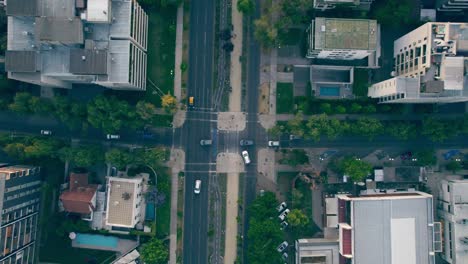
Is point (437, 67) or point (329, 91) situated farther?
point (329, 91)

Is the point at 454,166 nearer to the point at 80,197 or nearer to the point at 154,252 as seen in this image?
the point at 154,252

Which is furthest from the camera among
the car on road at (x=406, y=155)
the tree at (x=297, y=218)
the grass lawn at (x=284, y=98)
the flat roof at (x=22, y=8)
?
the car on road at (x=406, y=155)

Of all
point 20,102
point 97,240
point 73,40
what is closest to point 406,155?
point 97,240

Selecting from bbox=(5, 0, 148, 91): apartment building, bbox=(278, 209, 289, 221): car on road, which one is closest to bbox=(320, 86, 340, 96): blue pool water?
bbox=(278, 209, 289, 221): car on road

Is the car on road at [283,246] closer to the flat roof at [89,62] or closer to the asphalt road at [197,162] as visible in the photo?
the asphalt road at [197,162]

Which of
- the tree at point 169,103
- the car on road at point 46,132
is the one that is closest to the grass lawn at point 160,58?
the tree at point 169,103

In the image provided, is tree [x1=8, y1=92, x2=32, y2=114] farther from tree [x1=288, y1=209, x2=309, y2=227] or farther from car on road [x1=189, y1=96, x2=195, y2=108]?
tree [x1=288, y1=209, x2=309, y2=227]
